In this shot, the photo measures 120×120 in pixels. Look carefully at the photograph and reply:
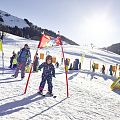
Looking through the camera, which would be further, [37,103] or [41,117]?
[37,103]

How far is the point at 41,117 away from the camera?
8.55 meters

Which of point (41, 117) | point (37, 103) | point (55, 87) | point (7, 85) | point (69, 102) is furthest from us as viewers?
point (55, 87)

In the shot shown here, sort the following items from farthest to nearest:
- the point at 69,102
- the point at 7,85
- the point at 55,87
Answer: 1. the point at 55,87
2. the point at 7,85
3. the point at 69,102

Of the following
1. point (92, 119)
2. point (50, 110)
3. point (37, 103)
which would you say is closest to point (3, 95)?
point (37, 103)

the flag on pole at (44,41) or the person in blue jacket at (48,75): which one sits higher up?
the flag on pole at (44,41)

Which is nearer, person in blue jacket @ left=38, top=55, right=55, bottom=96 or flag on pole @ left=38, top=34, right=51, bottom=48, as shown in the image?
flag on pole @ left=38, top=34, right=51, bottom=48

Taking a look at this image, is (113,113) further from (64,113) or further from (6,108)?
(6,108)

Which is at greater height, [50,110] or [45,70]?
[45,70]

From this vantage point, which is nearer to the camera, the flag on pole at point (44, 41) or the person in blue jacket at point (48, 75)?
the flag on pole at point (44, 41)

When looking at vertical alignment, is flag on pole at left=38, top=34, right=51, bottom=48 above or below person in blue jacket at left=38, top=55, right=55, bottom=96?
above

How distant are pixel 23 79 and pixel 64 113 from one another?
544 cm

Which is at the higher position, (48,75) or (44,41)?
(44,41)

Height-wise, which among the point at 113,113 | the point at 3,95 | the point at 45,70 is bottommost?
the point at 113,113

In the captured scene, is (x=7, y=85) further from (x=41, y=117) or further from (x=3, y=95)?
(x=41, y=117)
